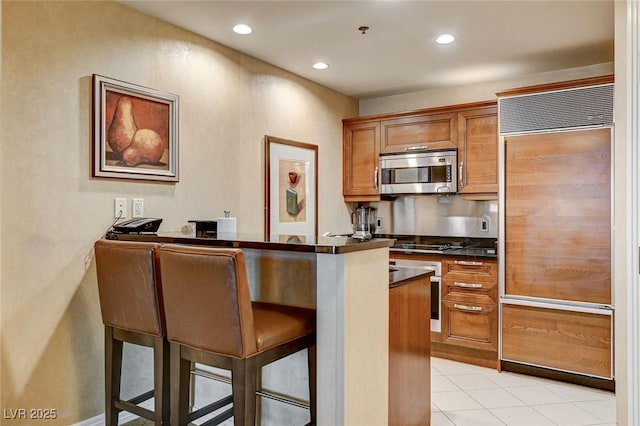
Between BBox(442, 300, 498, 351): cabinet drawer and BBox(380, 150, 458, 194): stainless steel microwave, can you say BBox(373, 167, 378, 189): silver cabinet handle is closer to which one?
BBox(380, 150, 458, 194): stainless steel microwave

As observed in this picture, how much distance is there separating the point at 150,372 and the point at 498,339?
263 cm

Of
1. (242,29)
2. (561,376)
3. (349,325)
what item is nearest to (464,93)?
(242,29)

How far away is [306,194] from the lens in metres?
4.30

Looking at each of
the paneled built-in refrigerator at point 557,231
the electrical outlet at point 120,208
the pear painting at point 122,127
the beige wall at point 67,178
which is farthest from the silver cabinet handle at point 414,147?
the electrical outlet at point 120,208

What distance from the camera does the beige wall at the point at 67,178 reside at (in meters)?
2.24

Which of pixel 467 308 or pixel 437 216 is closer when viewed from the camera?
pixel 467 308

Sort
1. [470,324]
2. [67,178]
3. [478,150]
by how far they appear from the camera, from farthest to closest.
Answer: [478,150], [470,324], [67,178]

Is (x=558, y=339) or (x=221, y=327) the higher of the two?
(x=221, y=327)

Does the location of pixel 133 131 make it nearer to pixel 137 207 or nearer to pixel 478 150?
pixel 137 207

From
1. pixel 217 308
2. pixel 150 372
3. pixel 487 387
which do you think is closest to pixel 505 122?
pixel 487 387

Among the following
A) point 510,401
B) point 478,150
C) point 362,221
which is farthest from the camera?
point 362,221

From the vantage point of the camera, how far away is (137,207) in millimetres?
2785

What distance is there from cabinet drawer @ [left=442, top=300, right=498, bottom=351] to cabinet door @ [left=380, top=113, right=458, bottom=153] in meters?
1.46

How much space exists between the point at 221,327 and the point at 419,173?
3.08m
